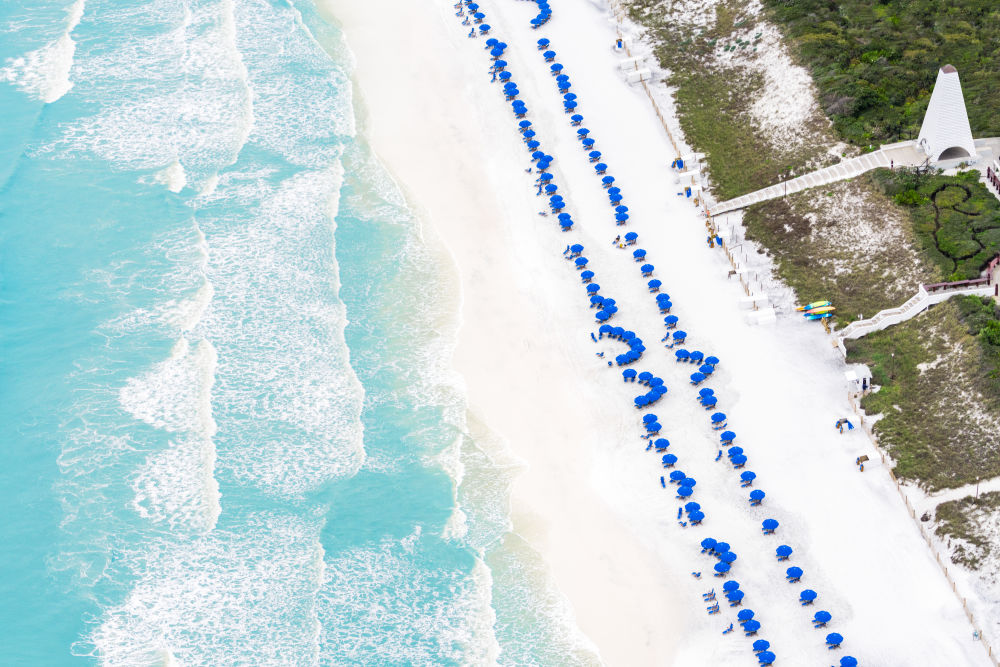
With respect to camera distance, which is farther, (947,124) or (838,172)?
(838,172)

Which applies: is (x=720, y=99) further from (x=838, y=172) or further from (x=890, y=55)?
(x=838, y=172)

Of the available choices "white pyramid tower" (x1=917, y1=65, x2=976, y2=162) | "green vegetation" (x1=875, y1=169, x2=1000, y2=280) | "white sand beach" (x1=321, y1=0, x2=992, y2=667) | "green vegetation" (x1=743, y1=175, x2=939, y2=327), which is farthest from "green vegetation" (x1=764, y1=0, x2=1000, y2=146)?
"white sand beach" (x1=321, y1=0, x2=992, y2=667)

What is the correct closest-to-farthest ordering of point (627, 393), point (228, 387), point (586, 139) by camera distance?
1. point (627, 393)
2. point (228, 387)
3. point (586, 139)

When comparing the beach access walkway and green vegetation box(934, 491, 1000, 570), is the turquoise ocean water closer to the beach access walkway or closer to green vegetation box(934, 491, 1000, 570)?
green vegetation box(934, 491, 1000, 570)

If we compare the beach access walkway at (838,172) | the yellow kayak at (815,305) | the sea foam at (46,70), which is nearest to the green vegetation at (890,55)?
the beach access walkway at (838,172)

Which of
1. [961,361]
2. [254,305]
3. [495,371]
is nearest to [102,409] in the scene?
[254,305]

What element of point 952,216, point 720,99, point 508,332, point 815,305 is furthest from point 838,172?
point 508,332
